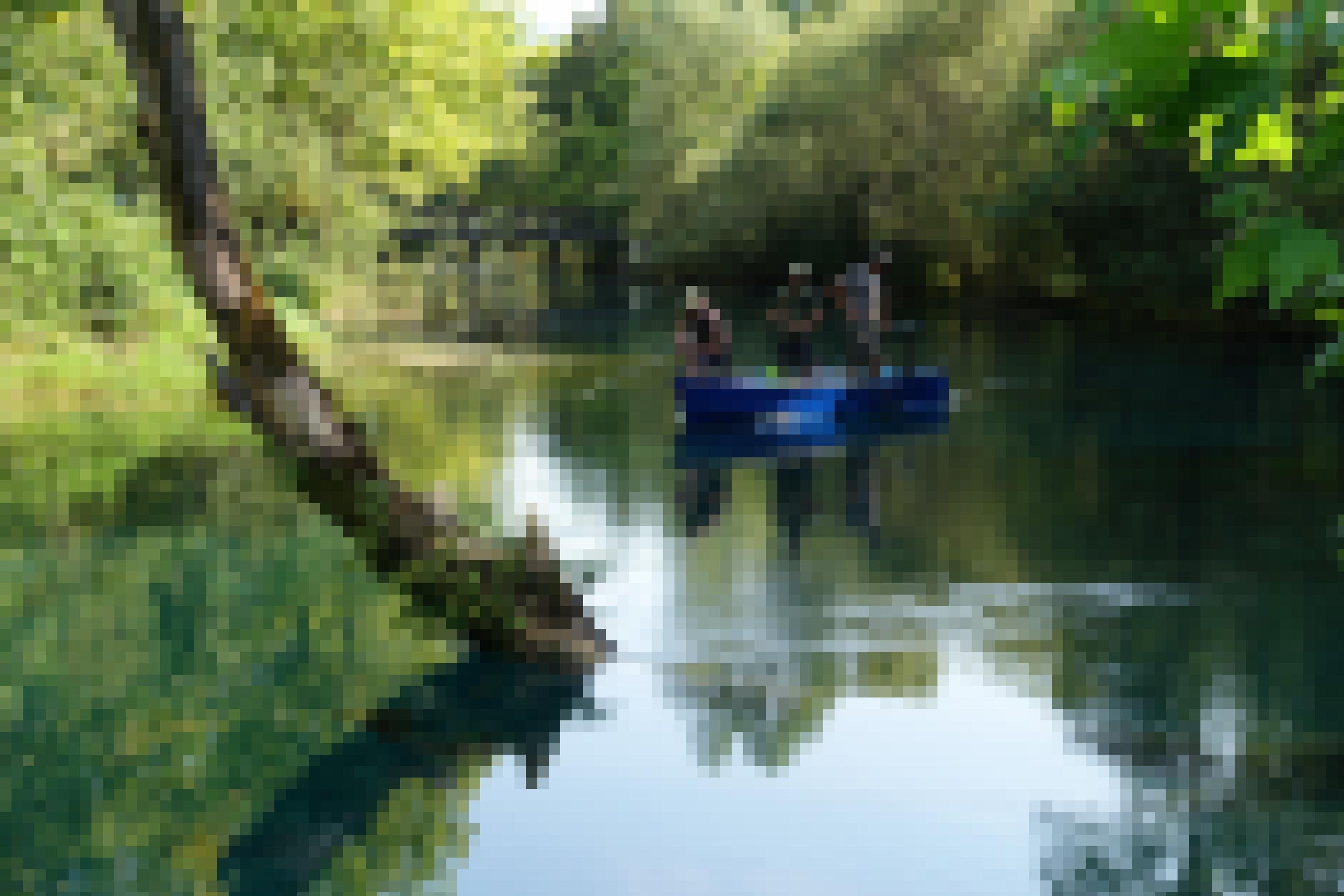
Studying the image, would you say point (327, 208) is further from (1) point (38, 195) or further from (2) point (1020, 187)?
(2) point (1020, 187)

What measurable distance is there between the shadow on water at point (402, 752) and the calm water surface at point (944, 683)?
239 mm

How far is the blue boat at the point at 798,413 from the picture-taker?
73.9 feet

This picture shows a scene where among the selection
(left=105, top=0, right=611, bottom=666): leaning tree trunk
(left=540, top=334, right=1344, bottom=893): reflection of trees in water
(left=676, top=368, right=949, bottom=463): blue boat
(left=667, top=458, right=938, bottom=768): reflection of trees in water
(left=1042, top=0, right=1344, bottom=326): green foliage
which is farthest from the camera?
(left=676, top=368, right=949, bottom=463): blue boat

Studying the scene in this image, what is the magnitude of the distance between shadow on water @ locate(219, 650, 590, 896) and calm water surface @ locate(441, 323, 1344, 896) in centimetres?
24

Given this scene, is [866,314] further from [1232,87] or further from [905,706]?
[905,706]

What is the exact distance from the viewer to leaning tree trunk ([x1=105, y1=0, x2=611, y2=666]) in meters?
11.4

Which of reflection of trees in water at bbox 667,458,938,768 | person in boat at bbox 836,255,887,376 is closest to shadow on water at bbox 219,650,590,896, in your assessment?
reflection of trees in water at bbox 667,458,938,768

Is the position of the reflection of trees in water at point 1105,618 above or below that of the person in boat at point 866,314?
below

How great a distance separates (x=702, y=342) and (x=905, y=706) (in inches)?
569

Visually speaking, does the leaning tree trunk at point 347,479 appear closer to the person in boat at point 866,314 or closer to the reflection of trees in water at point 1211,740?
the reflection of trees in water at point 1211,740

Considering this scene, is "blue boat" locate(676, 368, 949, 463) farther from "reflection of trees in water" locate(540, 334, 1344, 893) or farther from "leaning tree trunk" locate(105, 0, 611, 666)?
"leaning tree trunk" locate(105, 0, 611, 666)

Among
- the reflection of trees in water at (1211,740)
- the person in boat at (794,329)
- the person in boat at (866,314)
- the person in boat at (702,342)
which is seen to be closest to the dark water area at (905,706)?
the reflection of trees in water at (1211,740)

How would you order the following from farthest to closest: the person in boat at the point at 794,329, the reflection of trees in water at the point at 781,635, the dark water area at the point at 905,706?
the person in boat at the point at 794,329, the reflection of trees in water at the point at 781,635, the dark water area at the point at 905,706

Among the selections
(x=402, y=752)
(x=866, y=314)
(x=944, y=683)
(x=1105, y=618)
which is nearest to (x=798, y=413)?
(x=866, y=314)
